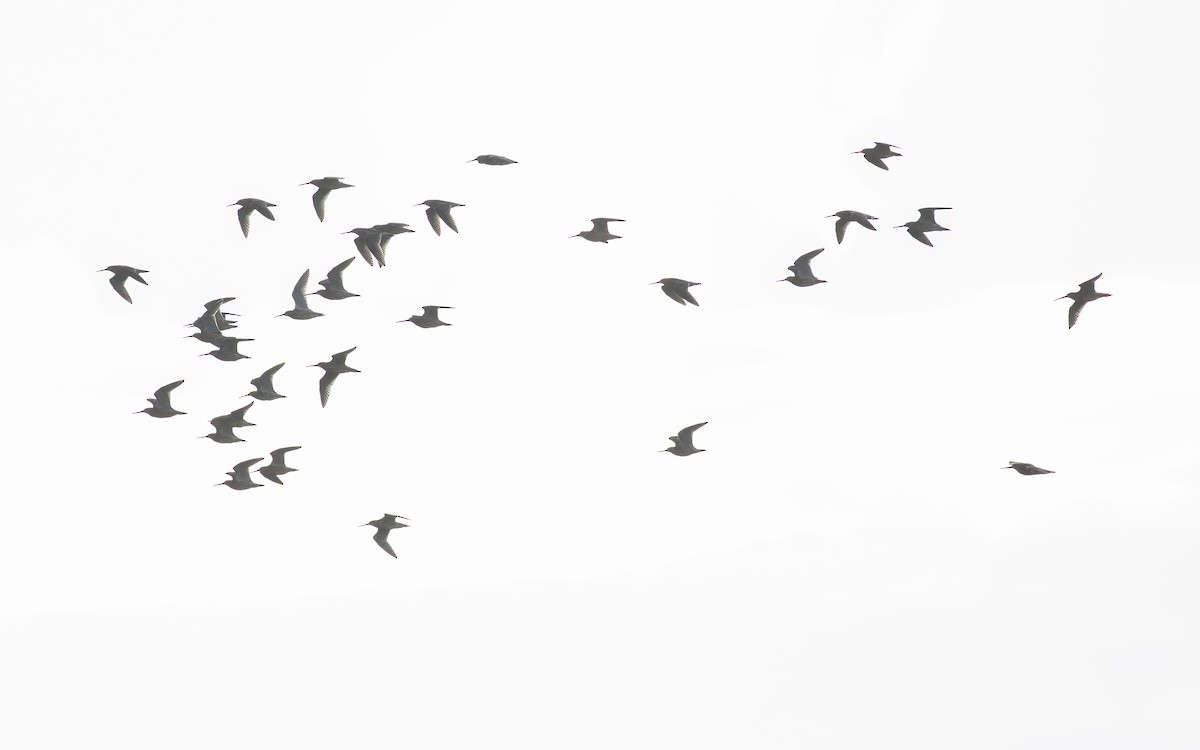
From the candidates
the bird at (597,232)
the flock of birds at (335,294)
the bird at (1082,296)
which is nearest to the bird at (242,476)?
the flock of birds at (335,294)

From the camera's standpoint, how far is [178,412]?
58.8m

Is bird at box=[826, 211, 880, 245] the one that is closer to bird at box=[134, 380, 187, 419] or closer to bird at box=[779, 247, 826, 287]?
bird at box=[779, 247, 826, 287]

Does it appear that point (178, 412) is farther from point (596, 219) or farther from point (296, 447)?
point (596, 219)

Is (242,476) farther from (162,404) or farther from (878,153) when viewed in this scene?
(878,153)

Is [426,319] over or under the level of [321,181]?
under

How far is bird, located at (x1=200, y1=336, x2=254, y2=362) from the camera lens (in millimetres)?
56531

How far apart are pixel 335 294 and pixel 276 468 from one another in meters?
5.64

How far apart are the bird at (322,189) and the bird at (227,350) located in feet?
14.8

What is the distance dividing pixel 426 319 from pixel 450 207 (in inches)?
145

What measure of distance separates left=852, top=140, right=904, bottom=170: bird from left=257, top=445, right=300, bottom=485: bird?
760 inches

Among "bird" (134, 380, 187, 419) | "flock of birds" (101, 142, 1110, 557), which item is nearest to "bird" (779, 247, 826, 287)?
"flock of birds" (101, 142, 1110, 557)

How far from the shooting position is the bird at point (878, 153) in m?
54.7

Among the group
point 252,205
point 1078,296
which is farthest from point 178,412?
point 1078,296

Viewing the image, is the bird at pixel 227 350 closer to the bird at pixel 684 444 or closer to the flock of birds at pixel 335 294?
the flock of birds at pixel 335 294
